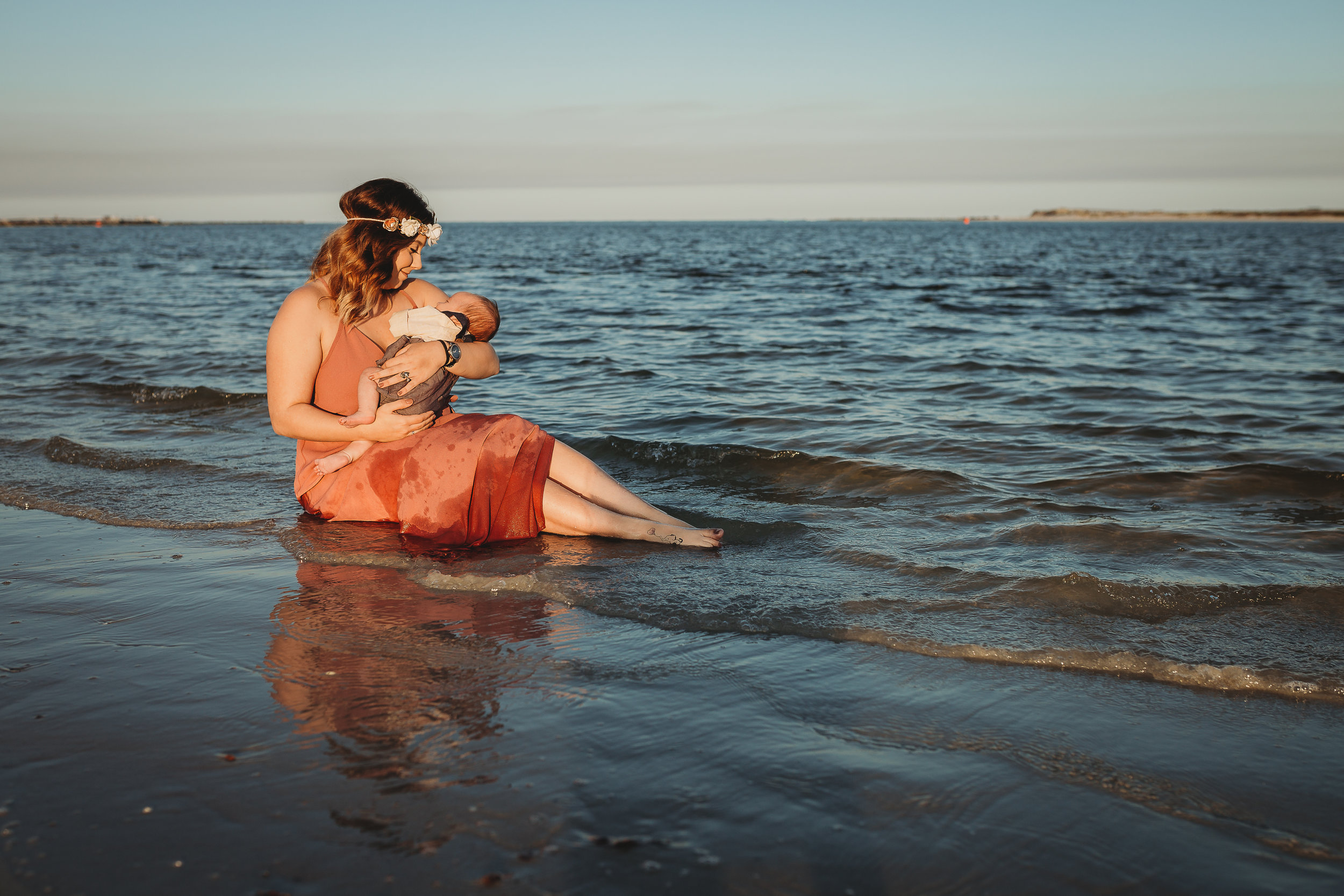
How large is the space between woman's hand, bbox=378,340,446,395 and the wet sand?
106 cm

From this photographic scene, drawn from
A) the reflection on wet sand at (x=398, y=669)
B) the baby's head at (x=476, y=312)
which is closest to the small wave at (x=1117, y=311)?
the baby's head at (x=476, y=312)

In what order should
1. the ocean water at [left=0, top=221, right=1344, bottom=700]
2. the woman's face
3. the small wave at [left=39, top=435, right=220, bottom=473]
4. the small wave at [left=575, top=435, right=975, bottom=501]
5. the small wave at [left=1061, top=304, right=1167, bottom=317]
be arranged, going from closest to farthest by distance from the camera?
the ocean water at [left=0, top=221, right=1344, bottom=700], the woman's face, the small wave at [left=575, top=435, right=975, bottom=501], the small wave at [left=39, top=435, right=220, bottom=473], the small wave at [left=1061, top=304, right=1167, bottom=317]

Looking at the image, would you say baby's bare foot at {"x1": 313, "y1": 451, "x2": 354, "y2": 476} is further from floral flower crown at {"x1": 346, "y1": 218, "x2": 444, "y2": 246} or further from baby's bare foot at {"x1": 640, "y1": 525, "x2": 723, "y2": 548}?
baby's bare foot at {"x1": 640, "y1": 525, "x2": 723, "y2": 548}

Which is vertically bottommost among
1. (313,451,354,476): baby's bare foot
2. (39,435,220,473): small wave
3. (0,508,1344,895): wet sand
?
(0,508,1344,895): wet sand

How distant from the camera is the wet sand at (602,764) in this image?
1.91 metres

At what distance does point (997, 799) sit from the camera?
7.25 feet

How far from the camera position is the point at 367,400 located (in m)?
4.02

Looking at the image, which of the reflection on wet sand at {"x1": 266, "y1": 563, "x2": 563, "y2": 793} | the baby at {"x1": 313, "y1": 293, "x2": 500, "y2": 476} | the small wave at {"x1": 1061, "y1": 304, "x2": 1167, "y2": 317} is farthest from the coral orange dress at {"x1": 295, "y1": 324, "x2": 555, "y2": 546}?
the small wave at {"x1": 1061, "y1": 304, "x2": 1167, "y2": 317}

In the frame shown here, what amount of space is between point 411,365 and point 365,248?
58cm

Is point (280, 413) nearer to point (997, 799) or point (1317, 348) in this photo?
point (997, 799)

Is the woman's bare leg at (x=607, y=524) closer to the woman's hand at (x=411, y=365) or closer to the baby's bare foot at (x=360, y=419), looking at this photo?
the woman's hand at (x=411, y=365)

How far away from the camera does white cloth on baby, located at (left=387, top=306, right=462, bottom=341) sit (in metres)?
4.01

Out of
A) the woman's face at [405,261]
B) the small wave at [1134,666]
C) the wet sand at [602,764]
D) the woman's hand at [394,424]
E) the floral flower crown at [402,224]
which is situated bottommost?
the small wave at [1134,666]

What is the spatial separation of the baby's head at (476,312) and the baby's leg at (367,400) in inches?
17.7
